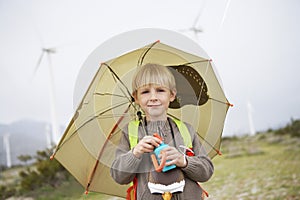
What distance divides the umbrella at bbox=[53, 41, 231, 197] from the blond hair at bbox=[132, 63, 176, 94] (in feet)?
0.58

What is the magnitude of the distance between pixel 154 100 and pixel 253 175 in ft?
14.4

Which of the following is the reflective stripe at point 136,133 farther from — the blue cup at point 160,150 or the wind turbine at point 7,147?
the wind turbine at point 7,147

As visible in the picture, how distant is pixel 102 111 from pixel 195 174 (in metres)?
0.59

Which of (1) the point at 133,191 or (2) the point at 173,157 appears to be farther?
(1) the point at 133,191

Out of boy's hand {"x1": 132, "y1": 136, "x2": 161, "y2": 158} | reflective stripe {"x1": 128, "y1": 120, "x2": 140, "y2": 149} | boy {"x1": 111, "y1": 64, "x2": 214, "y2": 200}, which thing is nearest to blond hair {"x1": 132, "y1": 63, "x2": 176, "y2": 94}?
boy {"x1": 111, "y1": 64, "x2": 214, "y2": 200}

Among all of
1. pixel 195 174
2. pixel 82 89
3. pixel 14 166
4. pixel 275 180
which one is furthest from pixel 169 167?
pixel 14 166

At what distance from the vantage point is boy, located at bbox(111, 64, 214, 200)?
4.41 feet

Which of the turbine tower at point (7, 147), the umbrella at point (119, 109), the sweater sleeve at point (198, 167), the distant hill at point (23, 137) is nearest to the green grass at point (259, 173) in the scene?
the umbrella at point (119, 109)

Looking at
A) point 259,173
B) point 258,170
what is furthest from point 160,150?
point 258,170

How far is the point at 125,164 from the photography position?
53.6 inches

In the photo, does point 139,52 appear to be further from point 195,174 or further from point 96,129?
point 195,174

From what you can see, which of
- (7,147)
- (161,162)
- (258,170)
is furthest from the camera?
(7,147)

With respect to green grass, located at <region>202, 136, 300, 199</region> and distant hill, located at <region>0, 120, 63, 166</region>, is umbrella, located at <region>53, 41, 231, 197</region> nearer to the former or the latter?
green grass, located at <region>202, 136, 300, 199</region>

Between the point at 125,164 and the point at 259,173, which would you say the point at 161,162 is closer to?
the point at 125,164
